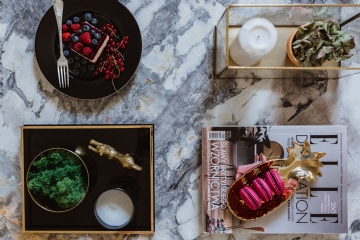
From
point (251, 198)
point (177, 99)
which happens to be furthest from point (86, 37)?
point (251, 198)

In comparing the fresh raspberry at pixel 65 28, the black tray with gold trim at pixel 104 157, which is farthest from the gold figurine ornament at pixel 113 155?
the fresh raspberry at pixel 65 28

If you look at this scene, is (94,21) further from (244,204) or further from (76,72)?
(244,204)

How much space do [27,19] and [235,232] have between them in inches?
27.9

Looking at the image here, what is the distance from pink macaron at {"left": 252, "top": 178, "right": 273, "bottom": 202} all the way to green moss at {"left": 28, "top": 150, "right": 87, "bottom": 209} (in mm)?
384

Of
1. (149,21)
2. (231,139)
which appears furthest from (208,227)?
(149,21)

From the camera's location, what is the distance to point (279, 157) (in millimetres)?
877

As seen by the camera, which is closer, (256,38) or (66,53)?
(256,38)

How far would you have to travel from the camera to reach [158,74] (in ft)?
2.98

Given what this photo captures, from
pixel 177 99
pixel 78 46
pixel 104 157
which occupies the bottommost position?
pixel 104 157

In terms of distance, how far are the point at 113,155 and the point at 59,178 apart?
0.13 meters

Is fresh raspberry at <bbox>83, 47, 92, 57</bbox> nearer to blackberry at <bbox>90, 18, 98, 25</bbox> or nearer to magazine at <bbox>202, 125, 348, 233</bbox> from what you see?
blackberry at <bbox>90, 18, 98, 25</bbox>

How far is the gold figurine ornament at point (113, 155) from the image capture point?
0.85 meters

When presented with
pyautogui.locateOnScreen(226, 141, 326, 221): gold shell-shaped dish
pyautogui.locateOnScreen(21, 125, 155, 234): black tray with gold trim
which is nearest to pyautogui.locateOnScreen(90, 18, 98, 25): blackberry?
pyautogui.locateOnScreen(21, 125, 155, 234): black tray with gold trim

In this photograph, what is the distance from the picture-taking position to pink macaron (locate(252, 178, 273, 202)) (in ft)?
2.75
